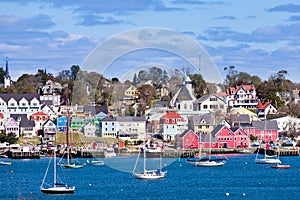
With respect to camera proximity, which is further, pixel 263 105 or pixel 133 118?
pixel 263 105

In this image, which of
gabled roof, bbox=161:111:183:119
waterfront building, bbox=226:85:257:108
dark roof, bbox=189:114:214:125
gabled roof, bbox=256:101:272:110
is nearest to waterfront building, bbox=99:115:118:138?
gabled roof, bbox=161:111:183:119

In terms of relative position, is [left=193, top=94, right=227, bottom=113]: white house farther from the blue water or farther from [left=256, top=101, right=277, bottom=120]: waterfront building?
[left=256, top=101, right=277, bottom=120]: waterfront building

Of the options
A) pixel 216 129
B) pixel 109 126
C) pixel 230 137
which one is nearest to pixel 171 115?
pixel 109 126

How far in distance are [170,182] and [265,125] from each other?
22.3m

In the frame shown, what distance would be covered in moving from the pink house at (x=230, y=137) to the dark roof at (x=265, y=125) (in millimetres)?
3115

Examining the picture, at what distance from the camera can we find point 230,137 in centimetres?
4875

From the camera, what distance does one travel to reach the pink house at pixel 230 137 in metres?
48.0

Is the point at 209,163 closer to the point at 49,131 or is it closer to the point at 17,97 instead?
the point at 49,131

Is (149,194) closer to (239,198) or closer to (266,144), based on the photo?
(239,198)

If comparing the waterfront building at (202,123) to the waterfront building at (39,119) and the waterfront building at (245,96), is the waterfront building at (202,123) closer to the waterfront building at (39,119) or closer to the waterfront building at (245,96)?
the waterfront building at (39,119)

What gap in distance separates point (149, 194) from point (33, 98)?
Result: 31.9m

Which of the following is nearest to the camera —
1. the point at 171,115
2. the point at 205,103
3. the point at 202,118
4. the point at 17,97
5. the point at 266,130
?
the point at 171,115

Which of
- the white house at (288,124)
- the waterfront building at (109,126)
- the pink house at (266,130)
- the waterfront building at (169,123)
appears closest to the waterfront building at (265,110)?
the white house at (288,124)

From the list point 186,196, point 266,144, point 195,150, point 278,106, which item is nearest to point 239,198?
point 186,196
